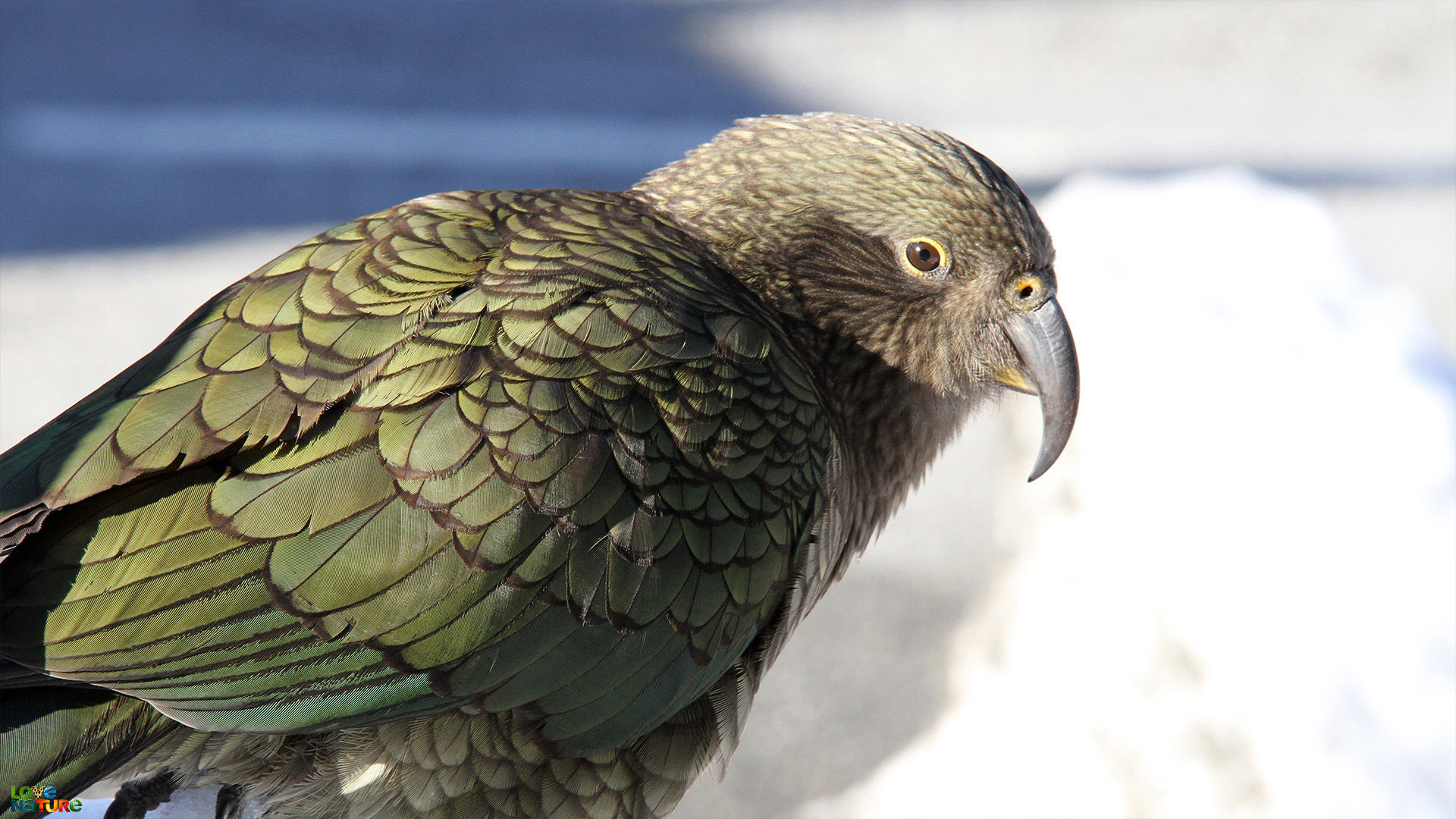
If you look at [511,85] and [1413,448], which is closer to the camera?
[1413,448]

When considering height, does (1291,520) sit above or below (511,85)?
above

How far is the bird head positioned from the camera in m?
2.18

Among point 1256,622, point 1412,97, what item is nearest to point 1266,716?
point 1256,622

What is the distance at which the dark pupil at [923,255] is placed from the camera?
2.19 m

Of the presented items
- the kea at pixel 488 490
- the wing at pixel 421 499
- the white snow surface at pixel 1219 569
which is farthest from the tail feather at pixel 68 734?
the white snow surface at pixel 1219 569

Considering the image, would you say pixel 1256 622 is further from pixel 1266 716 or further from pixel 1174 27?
pixel 1174 27

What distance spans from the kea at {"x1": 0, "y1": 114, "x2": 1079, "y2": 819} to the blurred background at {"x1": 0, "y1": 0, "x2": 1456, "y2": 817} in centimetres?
58

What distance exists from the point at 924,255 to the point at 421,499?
101cm

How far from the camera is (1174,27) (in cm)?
771

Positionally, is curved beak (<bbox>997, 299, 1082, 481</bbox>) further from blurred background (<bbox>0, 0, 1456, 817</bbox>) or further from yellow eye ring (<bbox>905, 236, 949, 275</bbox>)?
blurred background (<bbox>0, 0, 1456, 817</bbox>)

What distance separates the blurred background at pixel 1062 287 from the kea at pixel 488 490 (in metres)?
0.58

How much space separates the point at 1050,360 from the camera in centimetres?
227

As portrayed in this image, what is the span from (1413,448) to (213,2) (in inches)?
250

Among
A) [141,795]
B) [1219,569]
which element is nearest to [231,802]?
[141,795]
